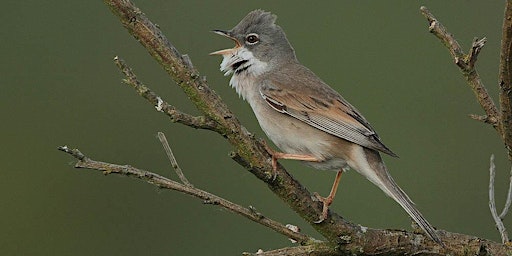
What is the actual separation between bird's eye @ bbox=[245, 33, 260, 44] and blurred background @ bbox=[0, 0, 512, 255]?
3.08 m

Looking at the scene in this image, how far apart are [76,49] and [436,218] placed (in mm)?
4219

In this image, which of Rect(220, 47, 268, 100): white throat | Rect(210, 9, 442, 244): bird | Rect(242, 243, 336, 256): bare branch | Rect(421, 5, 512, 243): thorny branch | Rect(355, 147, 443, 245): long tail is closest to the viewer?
Rect(421, 5, 512, 243): thorny branch

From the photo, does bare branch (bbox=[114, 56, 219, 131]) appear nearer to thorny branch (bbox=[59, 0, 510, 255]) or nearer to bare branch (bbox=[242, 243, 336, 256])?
thorny branch (bbox=[59, 0, 510, 255])

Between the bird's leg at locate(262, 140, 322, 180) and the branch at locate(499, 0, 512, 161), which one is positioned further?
the bird's leg at locate(262, 140, 322, 180)

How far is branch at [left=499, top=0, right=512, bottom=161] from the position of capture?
429 cm

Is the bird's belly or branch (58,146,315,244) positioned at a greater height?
the bird's belly

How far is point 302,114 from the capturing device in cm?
577

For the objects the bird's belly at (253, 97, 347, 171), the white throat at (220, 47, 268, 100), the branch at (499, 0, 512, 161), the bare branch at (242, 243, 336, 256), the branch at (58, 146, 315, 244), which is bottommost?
the bare branch at (242, 243, 336, 256)

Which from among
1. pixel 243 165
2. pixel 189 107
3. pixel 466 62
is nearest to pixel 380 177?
pixel 466 62

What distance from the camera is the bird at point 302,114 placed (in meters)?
Result: 5.53

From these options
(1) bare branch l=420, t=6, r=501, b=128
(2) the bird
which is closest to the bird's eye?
(2) the bird

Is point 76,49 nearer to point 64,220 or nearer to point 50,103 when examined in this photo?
point 50,103

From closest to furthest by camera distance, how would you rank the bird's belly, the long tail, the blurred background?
1. the long tail
2. the bird's belly
3. the blurred background

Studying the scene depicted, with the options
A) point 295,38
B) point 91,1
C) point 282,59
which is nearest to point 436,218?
point 295,38
